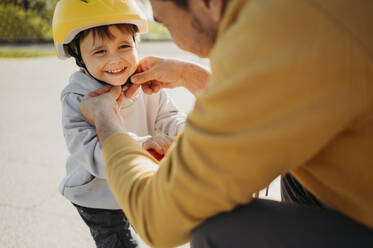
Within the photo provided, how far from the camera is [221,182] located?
2.77 feet

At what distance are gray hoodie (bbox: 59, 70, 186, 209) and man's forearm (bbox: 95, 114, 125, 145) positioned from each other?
0.35 ft

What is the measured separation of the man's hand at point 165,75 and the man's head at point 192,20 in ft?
2.34

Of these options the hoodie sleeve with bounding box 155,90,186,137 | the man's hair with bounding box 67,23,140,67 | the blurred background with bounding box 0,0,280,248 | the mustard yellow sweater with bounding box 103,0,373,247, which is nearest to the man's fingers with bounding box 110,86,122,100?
the man's hair with bounding box 67,23,140,67

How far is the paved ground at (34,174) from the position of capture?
2.25m

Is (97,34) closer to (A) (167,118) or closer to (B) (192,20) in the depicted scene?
(A) (167,118)

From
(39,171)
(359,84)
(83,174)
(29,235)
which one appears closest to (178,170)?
(359,84)

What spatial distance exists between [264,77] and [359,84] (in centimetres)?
21

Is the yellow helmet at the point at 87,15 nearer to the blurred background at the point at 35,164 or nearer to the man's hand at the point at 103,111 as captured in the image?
the man's hand at the point at 103,111

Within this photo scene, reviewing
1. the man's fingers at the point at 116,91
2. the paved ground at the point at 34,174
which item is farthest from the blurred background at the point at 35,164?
the man's fingers at the point at 116,91

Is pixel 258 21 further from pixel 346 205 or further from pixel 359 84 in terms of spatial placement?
pixel 346 205

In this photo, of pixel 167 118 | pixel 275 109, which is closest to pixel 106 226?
pixel 167 118

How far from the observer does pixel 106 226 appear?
6.12ft

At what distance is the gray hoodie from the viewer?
1.61 m

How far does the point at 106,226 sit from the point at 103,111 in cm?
73
